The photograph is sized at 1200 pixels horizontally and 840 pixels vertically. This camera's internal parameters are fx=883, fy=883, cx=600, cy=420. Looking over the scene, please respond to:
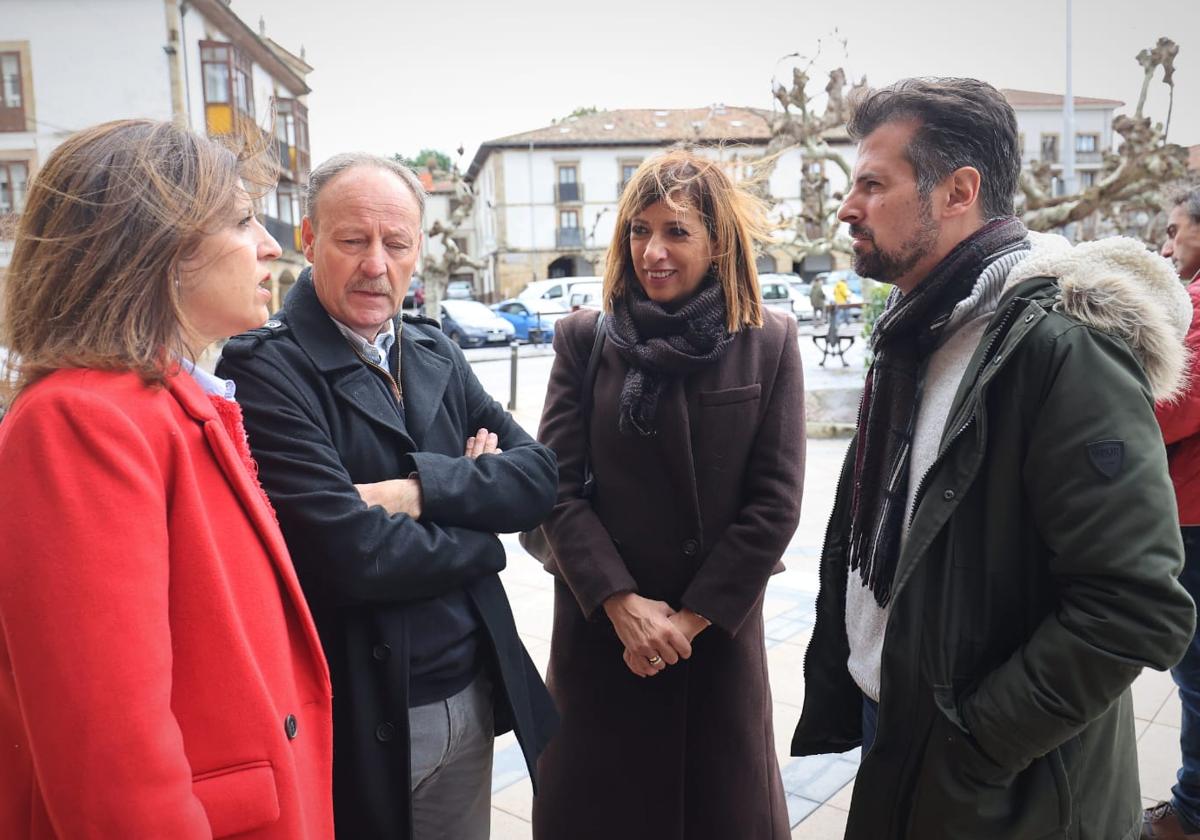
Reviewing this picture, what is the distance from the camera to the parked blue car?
25.3 m

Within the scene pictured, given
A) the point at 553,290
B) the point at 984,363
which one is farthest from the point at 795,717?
the point at 553,290

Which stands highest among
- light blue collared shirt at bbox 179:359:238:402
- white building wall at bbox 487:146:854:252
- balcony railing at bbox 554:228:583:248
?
white building wall at bbox 487:146:854:252

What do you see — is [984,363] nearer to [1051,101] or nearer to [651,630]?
[651,630]

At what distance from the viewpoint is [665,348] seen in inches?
83.9

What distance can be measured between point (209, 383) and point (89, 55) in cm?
2240

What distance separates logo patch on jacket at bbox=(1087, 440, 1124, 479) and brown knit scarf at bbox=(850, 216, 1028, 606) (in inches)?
16.3

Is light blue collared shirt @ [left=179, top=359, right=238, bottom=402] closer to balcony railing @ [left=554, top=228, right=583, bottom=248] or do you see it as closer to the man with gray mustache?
the man with gray mustache

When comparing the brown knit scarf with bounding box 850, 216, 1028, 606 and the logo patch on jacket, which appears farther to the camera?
the brown knit scarf with bounding box 850, 216, 1028, 606

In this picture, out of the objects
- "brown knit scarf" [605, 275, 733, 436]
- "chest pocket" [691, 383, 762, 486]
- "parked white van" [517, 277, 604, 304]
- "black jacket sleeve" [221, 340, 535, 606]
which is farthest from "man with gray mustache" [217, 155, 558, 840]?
"parked white van" [517, 277, 604, 304]

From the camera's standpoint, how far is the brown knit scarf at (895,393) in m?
1.69

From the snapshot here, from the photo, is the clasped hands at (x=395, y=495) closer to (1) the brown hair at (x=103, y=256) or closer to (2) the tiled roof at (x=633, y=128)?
(1) the brown hair at (x=103, y=256)

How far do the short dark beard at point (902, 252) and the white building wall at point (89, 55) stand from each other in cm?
2120

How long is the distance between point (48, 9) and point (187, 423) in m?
23.3

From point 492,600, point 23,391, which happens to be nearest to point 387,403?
point 492,600
